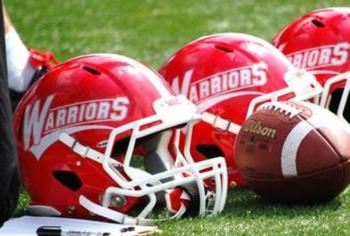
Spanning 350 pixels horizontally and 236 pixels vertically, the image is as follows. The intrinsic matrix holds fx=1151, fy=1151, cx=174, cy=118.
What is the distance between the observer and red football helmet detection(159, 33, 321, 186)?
3.99m

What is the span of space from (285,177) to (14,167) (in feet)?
3.87

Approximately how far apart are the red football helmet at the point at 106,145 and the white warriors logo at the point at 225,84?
1.02ft

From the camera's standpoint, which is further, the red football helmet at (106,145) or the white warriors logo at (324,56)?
the white warriors logo at (324,56)

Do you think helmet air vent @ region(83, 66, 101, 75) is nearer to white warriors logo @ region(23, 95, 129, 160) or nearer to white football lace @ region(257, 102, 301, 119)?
white warriors logo @ region(23, 95, 129, 160)

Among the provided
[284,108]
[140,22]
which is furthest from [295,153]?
[140,22]

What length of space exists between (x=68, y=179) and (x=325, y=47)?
1.25m

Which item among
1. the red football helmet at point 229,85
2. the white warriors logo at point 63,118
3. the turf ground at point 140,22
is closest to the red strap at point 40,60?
the red football helmet at point 229,85

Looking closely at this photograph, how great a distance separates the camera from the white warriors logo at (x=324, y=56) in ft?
14.2

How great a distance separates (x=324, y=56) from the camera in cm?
436

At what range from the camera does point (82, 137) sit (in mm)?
3586

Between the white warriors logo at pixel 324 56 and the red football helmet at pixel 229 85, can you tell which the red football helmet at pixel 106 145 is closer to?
the red football helmet at pixel 229 85

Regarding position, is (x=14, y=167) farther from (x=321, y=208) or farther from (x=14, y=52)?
(x=14, y=52)

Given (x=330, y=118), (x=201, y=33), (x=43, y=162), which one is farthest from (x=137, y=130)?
(x=201, y=33)

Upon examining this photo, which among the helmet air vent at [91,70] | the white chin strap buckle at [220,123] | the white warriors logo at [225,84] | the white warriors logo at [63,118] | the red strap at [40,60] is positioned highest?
the helmet air vent at [91,70]
